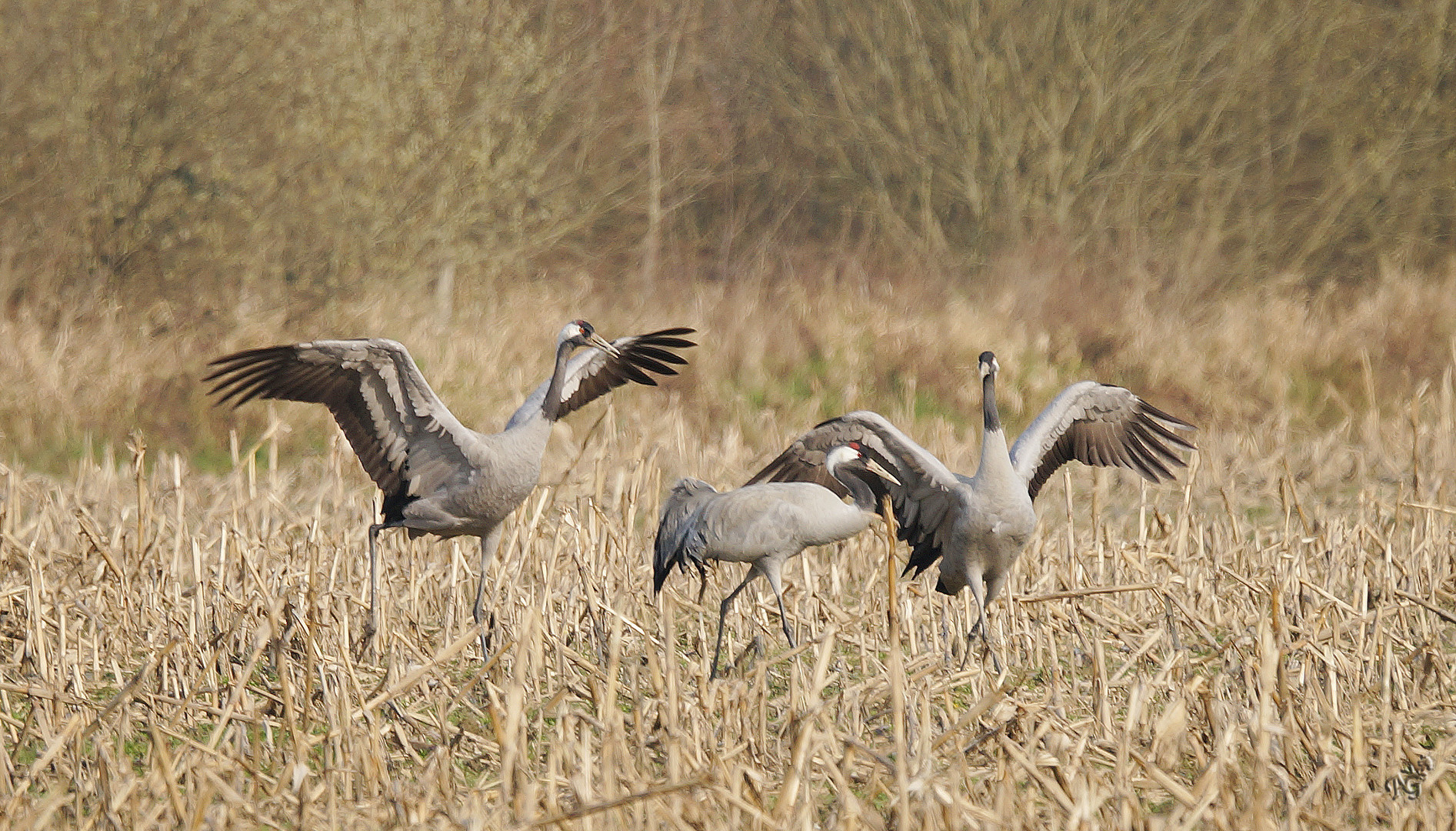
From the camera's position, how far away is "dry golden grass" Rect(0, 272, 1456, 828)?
9.91 feet

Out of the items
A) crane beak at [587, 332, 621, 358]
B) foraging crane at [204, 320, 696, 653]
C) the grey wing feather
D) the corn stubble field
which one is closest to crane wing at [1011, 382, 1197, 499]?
the corn stubble field

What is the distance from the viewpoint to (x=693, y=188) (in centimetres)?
1766

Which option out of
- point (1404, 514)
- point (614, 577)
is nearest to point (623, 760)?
point (614, 577)

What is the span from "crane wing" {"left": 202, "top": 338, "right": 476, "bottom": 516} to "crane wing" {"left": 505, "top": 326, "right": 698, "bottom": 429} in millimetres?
368

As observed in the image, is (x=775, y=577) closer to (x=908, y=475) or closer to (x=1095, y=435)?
(x=908, y=475)

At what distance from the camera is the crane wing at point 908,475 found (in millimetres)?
5059

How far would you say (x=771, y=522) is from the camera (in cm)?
497

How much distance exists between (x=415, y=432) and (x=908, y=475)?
1.74 m

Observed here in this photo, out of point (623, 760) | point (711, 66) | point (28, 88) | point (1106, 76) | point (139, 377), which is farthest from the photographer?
point (711, 66)

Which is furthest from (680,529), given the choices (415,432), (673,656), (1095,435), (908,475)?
(673,656)

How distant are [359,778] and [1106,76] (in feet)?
41.3

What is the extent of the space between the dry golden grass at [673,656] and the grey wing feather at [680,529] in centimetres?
13

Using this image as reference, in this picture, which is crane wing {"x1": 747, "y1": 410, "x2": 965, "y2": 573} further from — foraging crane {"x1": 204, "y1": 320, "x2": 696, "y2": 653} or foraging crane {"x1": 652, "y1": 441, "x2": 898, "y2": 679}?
foraging crane {"x1": 204, "y1": 320, "x2": 696, "y2": 653}

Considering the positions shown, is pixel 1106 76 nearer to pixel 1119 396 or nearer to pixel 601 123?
pixel 601 123
